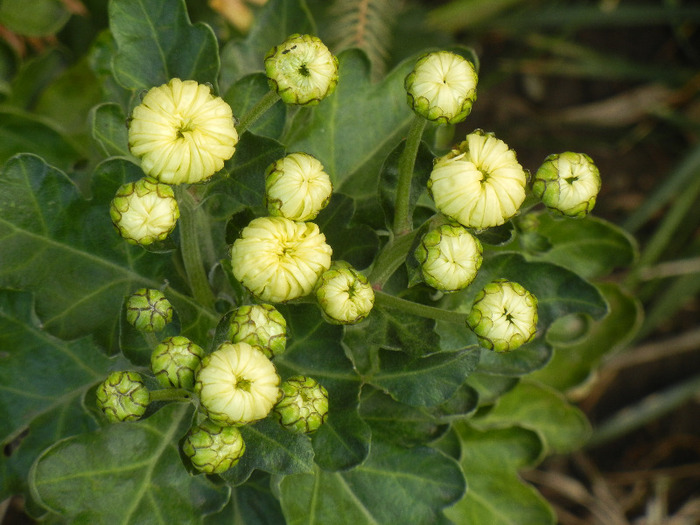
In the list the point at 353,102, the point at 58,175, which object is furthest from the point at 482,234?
the point at 58,175

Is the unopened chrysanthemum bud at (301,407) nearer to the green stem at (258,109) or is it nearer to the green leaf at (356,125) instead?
the green stem at (258,109)

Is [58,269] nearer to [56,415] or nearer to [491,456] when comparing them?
[56,415]

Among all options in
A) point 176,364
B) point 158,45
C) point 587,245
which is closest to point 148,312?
point 176,364

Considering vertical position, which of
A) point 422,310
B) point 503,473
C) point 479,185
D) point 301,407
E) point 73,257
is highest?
point 479,185

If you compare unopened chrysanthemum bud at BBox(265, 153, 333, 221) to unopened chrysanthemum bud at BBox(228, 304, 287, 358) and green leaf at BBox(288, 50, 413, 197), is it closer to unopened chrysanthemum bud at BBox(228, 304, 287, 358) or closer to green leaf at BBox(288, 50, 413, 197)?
unopened chrysanthemum bud at BBox(228, 304, 287, 358)

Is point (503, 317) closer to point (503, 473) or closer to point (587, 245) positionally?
point (587, 245)

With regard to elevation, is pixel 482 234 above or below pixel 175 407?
above
